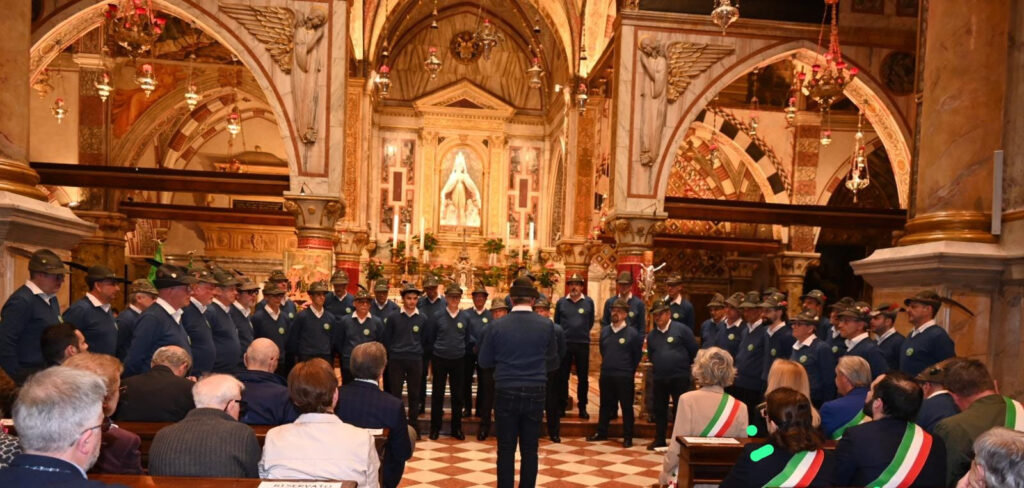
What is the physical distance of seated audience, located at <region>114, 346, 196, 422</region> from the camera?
4629 mm

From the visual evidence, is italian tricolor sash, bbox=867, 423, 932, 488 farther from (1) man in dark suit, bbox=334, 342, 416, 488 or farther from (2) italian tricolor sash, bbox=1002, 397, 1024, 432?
(1) man in dark suit, bbox=334, 342, 416, 488

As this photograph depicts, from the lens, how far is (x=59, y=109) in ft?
51.0

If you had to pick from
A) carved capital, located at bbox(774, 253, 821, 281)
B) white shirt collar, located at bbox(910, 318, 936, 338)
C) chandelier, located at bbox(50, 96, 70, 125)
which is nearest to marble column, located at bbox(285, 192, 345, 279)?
chandelier, located at bbox(50, 96, 70, 125)

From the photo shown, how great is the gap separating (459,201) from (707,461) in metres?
20.4

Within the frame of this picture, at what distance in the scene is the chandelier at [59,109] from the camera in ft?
51.2

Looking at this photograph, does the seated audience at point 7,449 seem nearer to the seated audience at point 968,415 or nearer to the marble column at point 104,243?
the seated audience at point 968,415

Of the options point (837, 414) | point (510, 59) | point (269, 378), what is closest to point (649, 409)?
point (837, 414)

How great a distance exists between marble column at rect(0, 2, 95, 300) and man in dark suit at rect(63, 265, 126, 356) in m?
1.13

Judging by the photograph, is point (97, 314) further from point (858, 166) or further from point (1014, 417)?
point (858, 166)

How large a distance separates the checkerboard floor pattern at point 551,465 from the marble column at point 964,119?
3.44m

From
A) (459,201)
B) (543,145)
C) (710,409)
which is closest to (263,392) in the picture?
(710,409)

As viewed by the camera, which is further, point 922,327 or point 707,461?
point 922,327

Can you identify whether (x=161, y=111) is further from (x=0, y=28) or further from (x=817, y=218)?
(x=817, y=218)

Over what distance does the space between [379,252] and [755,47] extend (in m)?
13.7
